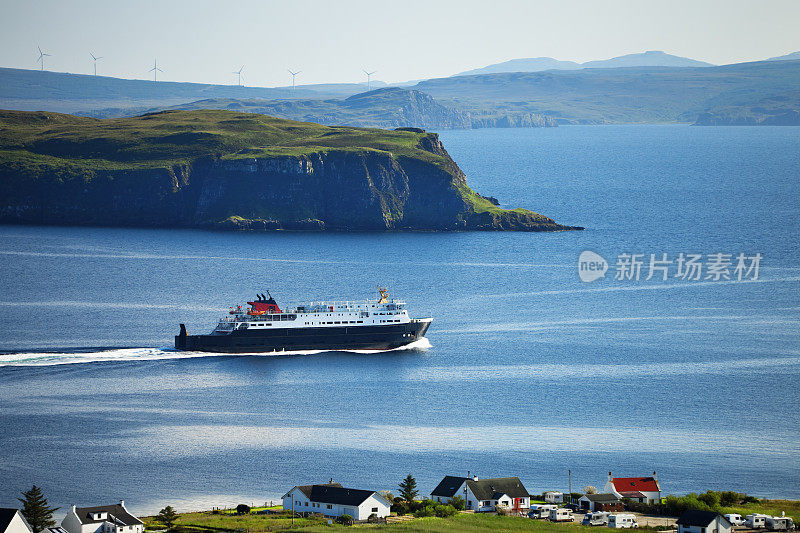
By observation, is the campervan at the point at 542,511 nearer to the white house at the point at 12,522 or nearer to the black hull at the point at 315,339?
the white house at the point at 12,522

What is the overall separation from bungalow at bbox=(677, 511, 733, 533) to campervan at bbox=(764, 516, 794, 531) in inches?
106

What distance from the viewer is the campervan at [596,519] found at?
69500 millimetres

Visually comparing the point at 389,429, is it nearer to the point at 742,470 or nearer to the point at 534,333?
the point at 742,470

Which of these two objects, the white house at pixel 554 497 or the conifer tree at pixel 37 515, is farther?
the white house at pixel 554 497

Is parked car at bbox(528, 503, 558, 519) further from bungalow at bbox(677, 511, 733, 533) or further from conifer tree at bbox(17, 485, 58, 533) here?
conifer tree at bbox(17, 485, 58, 533)

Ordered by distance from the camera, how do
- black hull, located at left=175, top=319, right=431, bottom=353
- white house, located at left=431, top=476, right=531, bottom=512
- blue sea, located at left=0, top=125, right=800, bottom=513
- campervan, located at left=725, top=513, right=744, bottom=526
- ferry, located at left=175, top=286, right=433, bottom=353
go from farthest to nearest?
ferry, located at left=175, top=286, right=433, bottom=353 → black hull, located at left=175, top=319, right=431, bottom=353 → blue sea, located at left=0, top=125, right=800, bottom=513 → white house, located at left=431, top=476, right=531, bottom=512 → campervan, located at left=725, top=513, right=744, bottom=526

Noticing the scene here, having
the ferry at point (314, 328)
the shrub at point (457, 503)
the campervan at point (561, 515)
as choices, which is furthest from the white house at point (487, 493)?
the ferry at point (314, 328)

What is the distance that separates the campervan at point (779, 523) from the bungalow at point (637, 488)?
8023 mm

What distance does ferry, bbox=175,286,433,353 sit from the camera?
122 m

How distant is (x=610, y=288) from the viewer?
158250 mm

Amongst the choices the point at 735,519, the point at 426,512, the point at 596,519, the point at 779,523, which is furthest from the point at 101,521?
the point at 779,523

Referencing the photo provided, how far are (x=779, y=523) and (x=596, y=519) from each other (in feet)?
33.3

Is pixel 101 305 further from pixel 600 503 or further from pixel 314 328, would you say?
pixel 600 503

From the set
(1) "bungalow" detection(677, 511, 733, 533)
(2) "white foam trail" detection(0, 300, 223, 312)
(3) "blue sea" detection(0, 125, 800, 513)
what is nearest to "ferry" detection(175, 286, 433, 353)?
(3) "blue sea" detection(0, 125, 800, 513)
